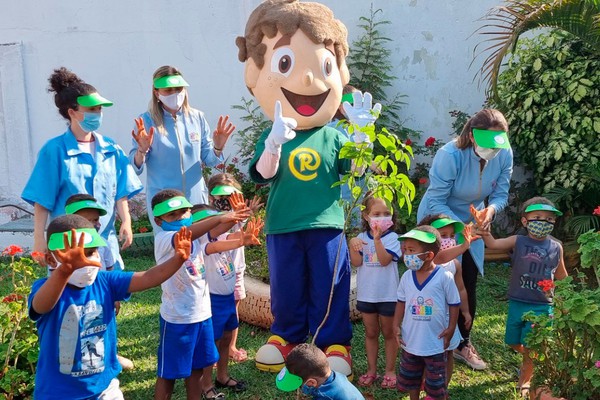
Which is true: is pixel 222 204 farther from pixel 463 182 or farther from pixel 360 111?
pixel 463 182

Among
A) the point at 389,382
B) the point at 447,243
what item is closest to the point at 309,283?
the point at 389,382

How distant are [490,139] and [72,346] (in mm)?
2870

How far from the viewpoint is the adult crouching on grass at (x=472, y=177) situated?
4.39m

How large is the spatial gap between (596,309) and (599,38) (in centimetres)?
355

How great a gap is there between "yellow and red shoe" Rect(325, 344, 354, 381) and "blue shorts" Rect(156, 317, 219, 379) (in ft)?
3.02

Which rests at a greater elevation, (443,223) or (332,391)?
(443,223)

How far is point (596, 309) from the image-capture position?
342cm

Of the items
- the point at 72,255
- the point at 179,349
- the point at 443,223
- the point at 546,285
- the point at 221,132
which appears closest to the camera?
the point at 72,255

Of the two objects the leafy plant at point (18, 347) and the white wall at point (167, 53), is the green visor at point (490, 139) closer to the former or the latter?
the leafy plant at point (18, 347)

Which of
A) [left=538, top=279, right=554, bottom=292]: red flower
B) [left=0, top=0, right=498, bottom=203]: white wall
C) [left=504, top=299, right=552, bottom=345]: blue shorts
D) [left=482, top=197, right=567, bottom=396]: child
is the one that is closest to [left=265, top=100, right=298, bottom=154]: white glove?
[left=482, top=197, right=567, bottom=396]: child

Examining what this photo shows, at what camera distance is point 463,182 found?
4527 millimetres

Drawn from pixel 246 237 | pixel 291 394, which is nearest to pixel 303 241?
pixel 246 237

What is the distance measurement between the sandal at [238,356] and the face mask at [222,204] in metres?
1.12

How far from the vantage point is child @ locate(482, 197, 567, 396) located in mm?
4188
